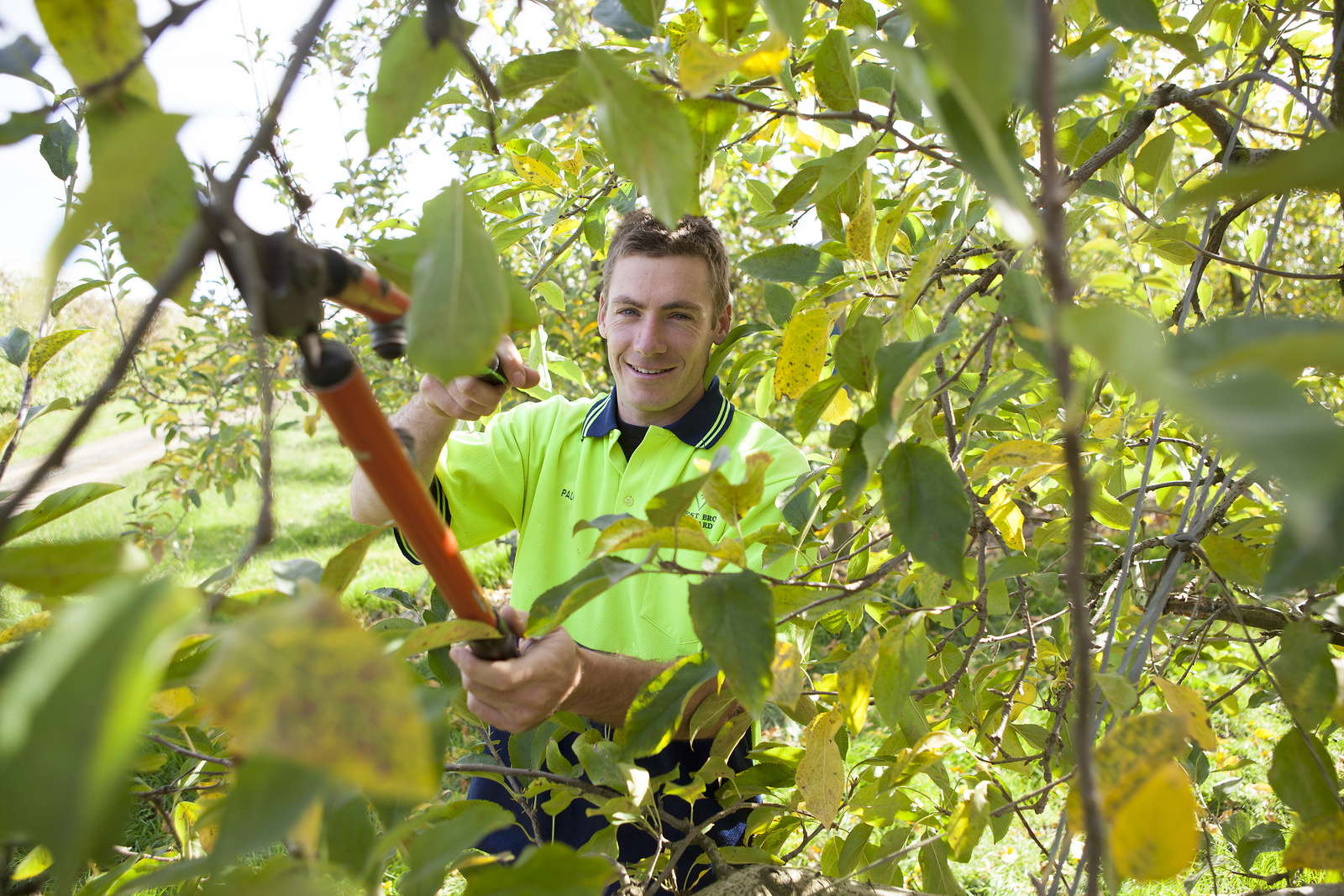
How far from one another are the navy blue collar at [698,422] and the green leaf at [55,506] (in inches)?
63.8

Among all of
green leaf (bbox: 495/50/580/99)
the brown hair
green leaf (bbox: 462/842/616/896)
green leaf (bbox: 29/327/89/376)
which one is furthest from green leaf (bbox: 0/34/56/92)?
the brown hair

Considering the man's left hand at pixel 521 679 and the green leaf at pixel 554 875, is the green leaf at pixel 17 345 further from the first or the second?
the green leaf at pixel 554 875

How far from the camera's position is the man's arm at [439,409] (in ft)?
4.08

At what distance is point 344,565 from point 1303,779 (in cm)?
74

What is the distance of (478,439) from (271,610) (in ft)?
6.82

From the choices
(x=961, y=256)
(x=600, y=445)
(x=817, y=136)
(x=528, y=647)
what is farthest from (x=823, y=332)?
(x=600, y=445)

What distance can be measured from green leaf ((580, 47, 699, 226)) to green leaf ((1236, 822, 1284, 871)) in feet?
4.26

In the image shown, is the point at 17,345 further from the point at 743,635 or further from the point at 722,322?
the point at 722,322

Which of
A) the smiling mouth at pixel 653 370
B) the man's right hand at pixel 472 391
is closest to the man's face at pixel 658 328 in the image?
the smiling mouth at pixel 653 370

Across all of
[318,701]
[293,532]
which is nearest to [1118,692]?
[318,701]

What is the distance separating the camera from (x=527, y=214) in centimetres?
170

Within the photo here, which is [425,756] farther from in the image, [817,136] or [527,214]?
[817,136]

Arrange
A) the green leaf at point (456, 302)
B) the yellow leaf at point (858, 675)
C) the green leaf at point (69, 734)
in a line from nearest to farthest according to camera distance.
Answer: the green leaf at point (69, 734) → the green leaf at point (456, 302) → the yellow leaf at point (858, 675)

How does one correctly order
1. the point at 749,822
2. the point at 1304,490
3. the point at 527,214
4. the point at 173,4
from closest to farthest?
1. the point at 1304,490
2. the point at 173,4
3. the point at 749,822
4. the point at 527,214
